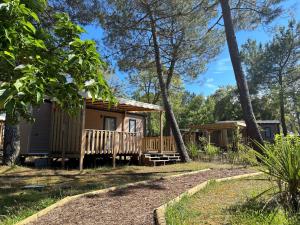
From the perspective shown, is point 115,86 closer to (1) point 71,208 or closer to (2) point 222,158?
(2) point 222,158

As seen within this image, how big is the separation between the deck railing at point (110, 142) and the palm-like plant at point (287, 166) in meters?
8.21

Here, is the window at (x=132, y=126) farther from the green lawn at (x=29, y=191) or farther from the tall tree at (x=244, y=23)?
the green lawn at (x=29, y=191)

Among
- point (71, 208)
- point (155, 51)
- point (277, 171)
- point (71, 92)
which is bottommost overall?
point (71, 208)

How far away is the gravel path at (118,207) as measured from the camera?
4652 mm

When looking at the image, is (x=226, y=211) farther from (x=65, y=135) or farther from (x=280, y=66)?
(x=280, y=66)

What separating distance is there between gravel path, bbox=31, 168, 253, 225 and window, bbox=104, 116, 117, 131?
9.08m

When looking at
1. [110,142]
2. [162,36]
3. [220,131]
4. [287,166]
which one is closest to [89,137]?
[110,142]

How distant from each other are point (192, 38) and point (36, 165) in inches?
385

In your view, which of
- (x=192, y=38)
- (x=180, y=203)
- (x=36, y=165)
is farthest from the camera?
(x=192, y=38)

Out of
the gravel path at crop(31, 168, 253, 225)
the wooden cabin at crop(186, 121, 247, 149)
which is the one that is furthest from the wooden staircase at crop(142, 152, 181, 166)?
the wooden cabin at crop(186, 121, 247, 149)

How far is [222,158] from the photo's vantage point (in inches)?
621

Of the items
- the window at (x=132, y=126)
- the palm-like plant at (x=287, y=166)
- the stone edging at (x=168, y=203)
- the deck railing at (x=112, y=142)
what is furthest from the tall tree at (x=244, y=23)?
the window at (x=132, y=126)

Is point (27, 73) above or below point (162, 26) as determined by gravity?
below

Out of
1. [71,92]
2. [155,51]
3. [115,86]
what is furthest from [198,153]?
[115,86]
